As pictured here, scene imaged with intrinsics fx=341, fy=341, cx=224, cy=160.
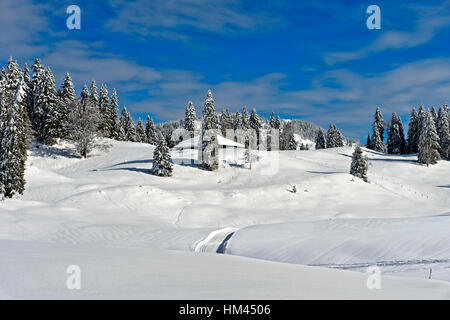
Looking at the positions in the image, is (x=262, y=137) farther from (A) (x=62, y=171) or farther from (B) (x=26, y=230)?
(B) (x=26, y=230)

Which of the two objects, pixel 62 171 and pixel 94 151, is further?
pixel 94 151

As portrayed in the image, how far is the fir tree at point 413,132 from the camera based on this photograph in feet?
286

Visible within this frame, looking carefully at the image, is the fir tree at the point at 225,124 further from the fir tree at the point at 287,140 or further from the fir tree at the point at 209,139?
the fir tree at the point at 209,139

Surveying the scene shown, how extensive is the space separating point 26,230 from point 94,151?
44.6 metres

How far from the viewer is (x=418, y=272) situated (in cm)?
1198

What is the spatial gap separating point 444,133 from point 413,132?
38.8ft

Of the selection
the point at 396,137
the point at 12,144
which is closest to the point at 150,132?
the point at 396,137

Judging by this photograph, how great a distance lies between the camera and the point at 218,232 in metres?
22.3

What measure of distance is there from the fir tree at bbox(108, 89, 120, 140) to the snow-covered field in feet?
59.4

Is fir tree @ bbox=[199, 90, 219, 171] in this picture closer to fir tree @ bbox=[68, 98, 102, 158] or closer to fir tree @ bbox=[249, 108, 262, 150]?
fir tree @ bbox=[68, 98, 102, 158]

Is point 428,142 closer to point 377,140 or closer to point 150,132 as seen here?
point 377,140

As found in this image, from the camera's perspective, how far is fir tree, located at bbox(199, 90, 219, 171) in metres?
50.6

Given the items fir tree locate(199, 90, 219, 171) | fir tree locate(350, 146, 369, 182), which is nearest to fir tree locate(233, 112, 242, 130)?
fir tree locate(199, 90, 219, 171)
